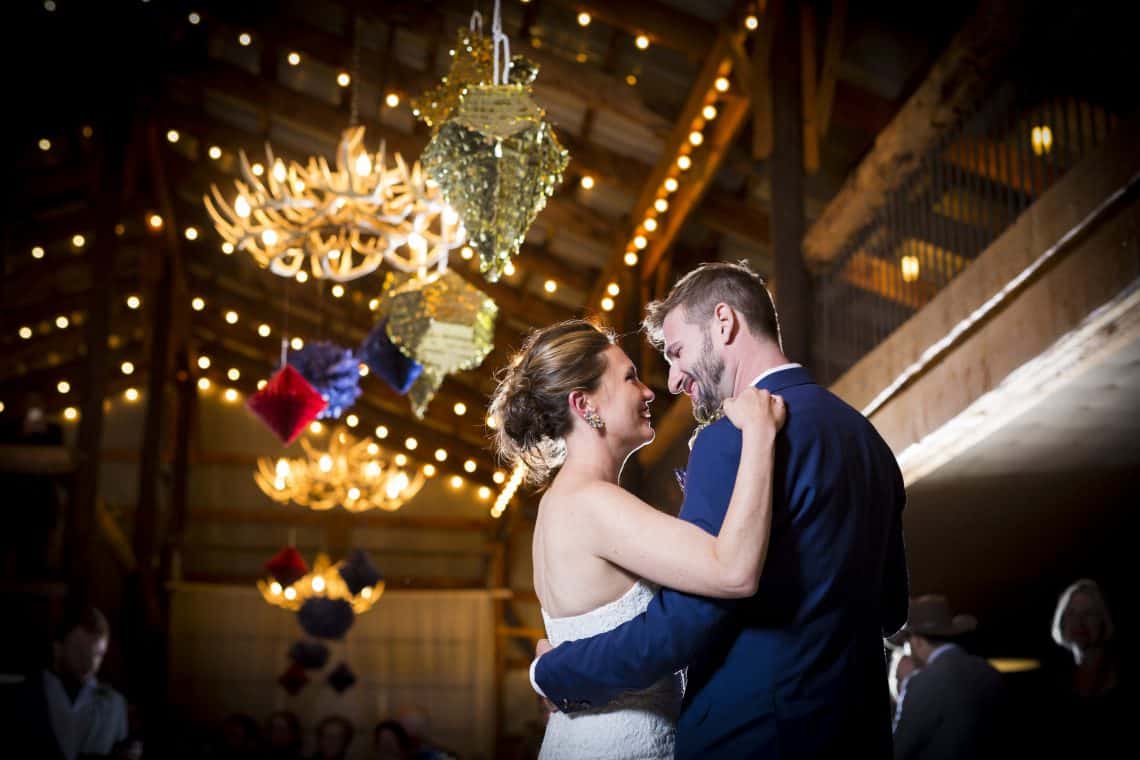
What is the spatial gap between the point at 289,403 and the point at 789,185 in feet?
12.6

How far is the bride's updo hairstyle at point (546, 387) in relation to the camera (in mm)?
2402

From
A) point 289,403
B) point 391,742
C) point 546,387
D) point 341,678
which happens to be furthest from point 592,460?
point 341,678

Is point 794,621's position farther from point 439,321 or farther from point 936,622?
point 439,321

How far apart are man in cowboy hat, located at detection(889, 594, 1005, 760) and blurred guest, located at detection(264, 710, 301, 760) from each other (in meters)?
9.29

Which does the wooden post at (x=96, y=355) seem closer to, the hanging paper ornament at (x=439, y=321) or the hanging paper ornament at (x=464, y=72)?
the hanging paper ornament at (x=439, y=321)

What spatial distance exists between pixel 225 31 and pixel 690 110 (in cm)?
479

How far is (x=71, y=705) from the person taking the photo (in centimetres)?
544

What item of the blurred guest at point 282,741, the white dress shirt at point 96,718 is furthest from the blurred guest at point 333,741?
the white dress shirt at point 96,718

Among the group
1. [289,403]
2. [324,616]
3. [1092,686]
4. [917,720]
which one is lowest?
[324,616]

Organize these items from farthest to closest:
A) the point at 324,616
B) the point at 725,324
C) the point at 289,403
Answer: the point at 324,616
the point at 289,403
the point at 725,324

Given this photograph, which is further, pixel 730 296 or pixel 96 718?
pixel 96 718

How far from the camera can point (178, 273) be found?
15.2 meters

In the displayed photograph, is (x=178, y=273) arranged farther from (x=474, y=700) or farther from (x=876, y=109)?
(x=876, y=109)

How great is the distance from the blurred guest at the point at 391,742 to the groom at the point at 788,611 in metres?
7.11
